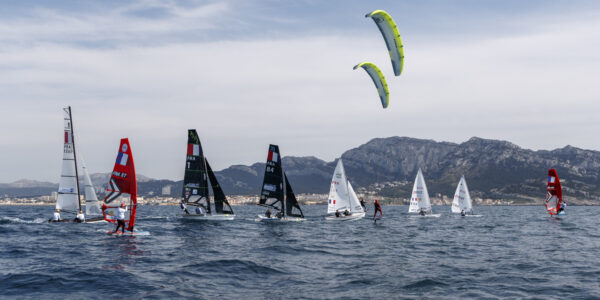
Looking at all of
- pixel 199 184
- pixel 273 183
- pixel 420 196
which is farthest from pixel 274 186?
pixel 420 196

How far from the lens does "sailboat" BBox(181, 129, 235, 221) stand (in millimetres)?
50375

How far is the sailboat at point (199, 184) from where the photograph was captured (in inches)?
1983

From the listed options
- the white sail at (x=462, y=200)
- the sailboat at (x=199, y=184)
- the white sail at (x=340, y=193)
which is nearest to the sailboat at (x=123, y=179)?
the sailboat at (x=199, y=184)

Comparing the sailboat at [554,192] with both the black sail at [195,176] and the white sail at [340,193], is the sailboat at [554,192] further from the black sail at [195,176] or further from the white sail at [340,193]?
the black sail at [195,176]

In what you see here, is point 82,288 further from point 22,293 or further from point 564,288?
point 564,288

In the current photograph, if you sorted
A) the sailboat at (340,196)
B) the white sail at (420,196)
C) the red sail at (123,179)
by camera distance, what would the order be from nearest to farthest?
the red sail at (123,179) → the sailboat at (340,196) → the white sail at (420,196)

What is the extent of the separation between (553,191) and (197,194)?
45.2 meters

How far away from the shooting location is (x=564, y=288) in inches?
597

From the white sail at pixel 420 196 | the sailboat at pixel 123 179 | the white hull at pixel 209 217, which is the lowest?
Answer: the white hull at pixel 209 217

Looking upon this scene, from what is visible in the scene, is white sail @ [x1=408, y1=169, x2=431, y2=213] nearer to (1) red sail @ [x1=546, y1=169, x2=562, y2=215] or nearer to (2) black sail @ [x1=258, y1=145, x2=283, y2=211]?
(1) red sail @ [x1=546, y1=169, x2=562, y2=215]

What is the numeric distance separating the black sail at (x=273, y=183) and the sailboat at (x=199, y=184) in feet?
16.9

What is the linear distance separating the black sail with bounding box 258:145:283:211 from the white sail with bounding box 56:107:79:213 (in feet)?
57.3

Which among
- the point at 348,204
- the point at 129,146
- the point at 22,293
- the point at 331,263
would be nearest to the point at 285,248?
the point at 331,263

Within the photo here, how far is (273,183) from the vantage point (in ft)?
158
